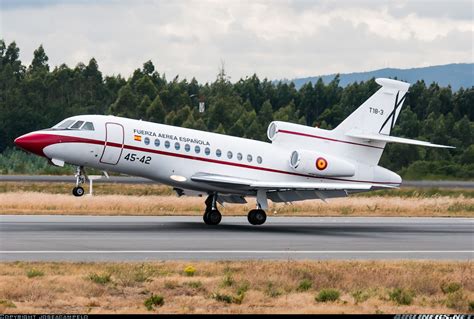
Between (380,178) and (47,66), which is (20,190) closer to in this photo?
(380,178)

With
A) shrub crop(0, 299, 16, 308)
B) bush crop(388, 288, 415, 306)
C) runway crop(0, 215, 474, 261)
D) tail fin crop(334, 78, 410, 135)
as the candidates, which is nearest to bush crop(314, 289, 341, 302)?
bush crop(388, 288, 415, 306)

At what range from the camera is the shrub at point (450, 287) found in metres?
19.1

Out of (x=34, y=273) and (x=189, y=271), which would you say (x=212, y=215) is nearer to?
(x=189, y=271)

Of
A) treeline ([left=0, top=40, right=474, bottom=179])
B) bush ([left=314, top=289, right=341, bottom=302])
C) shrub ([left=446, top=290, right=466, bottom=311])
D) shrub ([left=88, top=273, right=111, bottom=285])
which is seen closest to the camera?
shrub ([left=446, top=290, right=466, bottom=311])

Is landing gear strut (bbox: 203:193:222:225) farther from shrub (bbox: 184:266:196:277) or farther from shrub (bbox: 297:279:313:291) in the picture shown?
shrub (bbox: 297:279:313:291)

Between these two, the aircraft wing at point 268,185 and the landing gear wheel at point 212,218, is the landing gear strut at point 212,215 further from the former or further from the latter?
the aircraft wing at point 268,185

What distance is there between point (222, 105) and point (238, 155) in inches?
1841

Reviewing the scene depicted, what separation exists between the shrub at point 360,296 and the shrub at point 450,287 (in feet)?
5.46

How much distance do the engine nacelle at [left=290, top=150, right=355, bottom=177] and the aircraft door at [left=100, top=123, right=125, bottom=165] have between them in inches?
244

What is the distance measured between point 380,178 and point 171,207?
29.9ft

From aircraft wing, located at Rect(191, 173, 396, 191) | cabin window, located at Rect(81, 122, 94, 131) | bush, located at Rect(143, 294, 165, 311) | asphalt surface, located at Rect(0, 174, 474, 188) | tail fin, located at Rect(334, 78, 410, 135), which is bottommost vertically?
asphalt surface, located at Rect(0, 174, 474, 188)

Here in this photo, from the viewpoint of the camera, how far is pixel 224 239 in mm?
28734

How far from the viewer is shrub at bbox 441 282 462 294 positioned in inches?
752

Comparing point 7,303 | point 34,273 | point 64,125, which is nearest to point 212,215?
point 64,125
